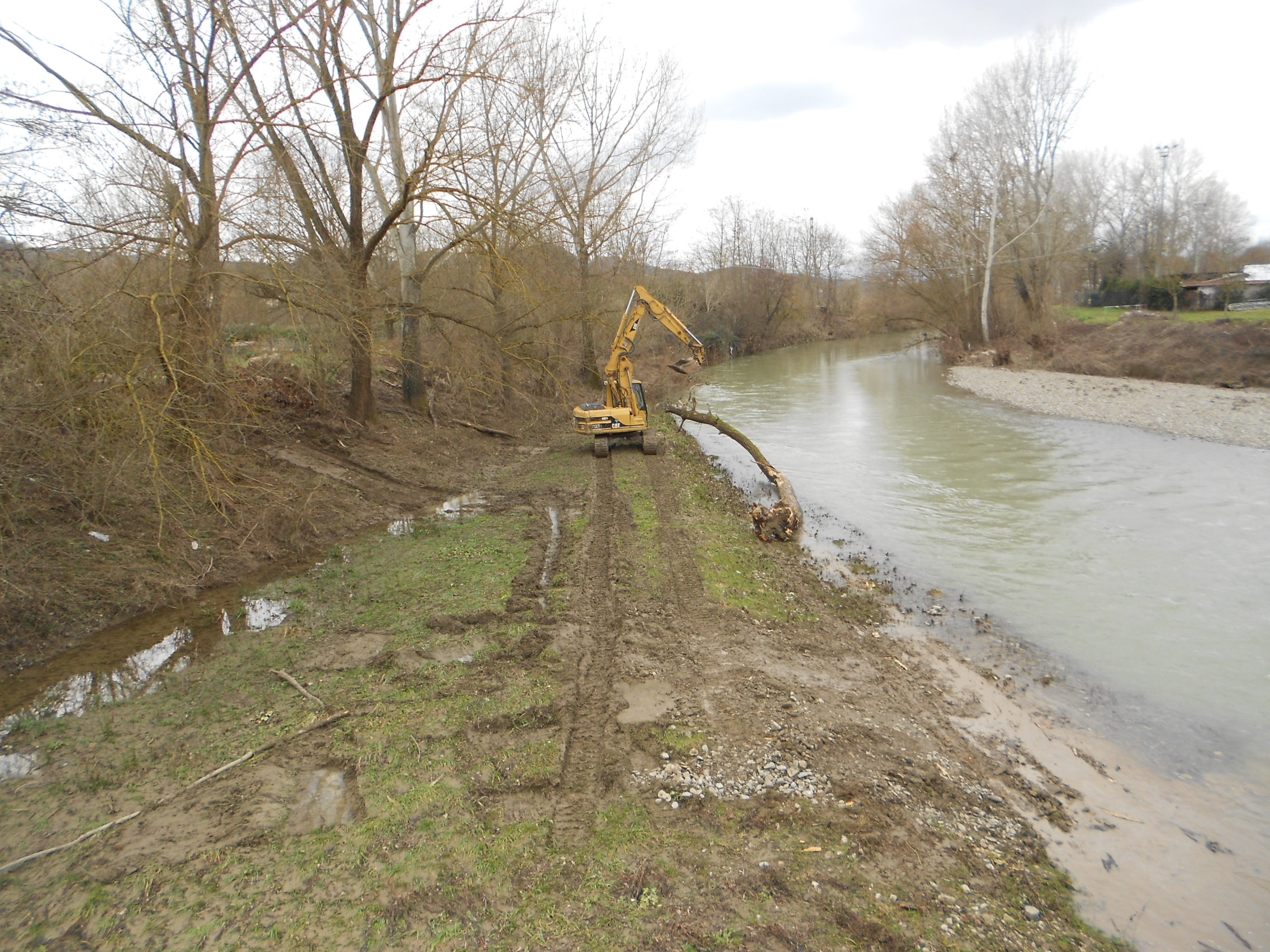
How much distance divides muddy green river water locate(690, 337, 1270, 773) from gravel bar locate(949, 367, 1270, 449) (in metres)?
0.96

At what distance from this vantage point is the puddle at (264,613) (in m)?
7.66

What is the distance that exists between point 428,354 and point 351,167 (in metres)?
5.81

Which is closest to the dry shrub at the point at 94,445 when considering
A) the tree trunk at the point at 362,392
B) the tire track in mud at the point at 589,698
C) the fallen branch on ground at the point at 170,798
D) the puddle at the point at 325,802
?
the fallen branch on ground at the point at 170,798

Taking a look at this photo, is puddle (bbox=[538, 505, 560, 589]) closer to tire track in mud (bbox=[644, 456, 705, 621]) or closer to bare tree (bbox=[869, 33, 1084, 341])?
tire track in mud (bbox=[644, 456, 705, 621])

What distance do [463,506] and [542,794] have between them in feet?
27.4

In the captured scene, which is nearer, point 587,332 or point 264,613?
point 264,613

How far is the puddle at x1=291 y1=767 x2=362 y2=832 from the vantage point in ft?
14.8

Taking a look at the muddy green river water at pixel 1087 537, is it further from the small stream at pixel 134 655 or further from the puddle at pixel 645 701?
the small stream at pixel 134 655

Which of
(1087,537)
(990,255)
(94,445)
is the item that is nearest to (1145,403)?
(1087,537)

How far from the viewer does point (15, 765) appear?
5168 millimetres

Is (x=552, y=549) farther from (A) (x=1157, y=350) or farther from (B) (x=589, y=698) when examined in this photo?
(A) (x=1157, y=350)

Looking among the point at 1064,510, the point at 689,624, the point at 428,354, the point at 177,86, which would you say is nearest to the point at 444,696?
the point at 689,624

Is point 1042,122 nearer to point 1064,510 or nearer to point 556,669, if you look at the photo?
point 1064,510

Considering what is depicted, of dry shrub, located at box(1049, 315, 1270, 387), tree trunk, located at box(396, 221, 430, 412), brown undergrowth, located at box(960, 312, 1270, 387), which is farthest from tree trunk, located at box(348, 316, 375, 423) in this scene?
dry shrub, located at box(1049, 315, 1270, 387)
